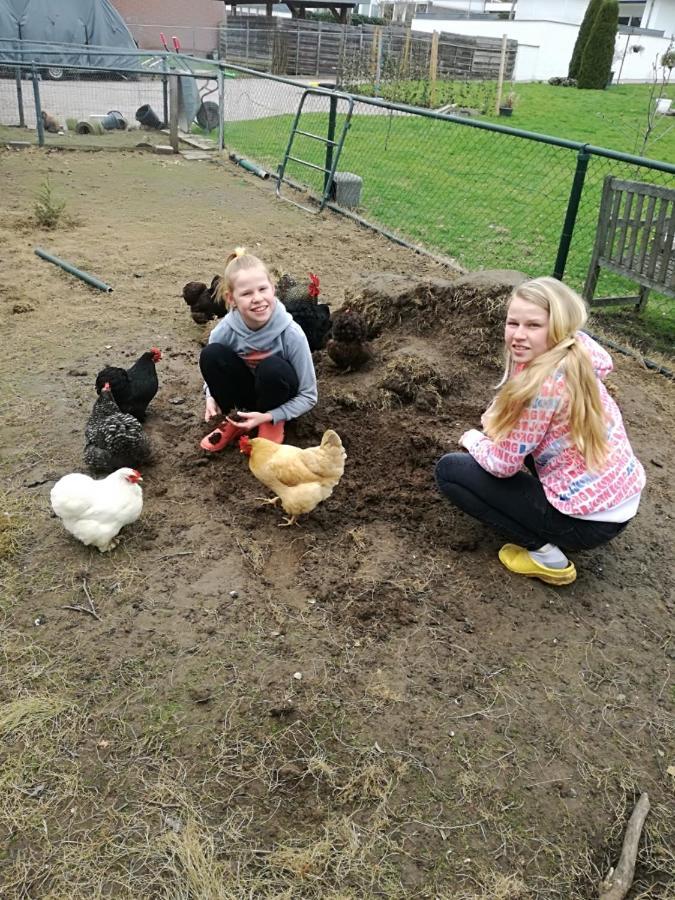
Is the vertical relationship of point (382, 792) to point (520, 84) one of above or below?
below

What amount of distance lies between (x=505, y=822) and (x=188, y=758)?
3.27 feet

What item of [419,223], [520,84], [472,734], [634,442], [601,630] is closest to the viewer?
[472,734]

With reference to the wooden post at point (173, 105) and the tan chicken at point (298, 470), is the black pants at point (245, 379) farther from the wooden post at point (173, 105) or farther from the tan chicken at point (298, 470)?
the wooden post at point (173, 105)

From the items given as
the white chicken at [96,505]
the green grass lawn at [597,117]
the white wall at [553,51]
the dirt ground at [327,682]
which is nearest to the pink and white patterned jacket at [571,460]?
the dirt ground at [327,682]

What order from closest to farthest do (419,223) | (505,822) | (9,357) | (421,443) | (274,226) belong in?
1. (505,822)
2. (421,443)
3. (9,357)
4. (274,226)
5. (419,223)

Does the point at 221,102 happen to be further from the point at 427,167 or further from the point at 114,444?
the point at 114,444


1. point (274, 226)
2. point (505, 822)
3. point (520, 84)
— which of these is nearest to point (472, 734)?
point (505, 822)

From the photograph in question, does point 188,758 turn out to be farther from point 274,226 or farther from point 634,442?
point 274,226

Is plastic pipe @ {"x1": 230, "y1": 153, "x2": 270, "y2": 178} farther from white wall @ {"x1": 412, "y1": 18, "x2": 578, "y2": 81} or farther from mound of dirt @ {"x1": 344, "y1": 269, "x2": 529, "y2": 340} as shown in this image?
white wall @ {"x1": 412, "y1": 18, "x2": 578, "y2": 81}

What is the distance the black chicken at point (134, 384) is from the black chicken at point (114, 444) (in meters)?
0.26

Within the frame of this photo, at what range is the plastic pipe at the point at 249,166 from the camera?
34.9ft

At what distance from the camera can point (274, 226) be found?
324 inches

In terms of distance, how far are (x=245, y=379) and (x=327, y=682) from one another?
1.79 metres

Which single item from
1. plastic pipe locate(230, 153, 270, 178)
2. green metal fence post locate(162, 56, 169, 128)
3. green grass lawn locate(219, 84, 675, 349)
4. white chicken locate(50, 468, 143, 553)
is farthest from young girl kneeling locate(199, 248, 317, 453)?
green metal fence post locate(162, 56, 169, 128)
